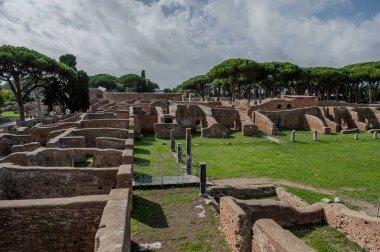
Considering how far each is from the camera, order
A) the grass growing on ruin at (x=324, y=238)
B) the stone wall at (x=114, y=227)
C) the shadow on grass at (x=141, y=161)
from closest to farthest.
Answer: the stone wall at (x=114, y=227), the grass growing on ruin at (x=324, y=238), the shadow on grass at (x=141, y=161)

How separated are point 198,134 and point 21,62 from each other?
21677 mm

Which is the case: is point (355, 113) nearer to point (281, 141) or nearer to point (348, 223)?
point (281, 141)

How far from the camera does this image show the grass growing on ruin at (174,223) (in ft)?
29.2

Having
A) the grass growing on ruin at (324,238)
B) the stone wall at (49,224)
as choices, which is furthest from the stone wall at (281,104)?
the stone wall at (49,224)

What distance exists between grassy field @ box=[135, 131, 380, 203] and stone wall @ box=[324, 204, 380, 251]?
4.26 m

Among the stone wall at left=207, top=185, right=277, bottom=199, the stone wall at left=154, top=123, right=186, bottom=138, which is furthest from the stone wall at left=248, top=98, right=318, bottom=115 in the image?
the stone wall at left=207, top=185, right=277, bottom=199

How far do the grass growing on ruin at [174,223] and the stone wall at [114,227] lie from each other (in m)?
1.97

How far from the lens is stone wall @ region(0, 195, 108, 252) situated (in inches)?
277

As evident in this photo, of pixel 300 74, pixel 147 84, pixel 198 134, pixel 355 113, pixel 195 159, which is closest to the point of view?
pixel 195 159

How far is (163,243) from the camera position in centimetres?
884

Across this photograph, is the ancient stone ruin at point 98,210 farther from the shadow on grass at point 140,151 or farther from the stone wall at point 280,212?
the shadow on grass at point 140,151

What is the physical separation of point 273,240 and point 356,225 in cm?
433

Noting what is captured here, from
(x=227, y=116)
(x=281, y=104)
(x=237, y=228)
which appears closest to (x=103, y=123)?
(x=227, y=116)

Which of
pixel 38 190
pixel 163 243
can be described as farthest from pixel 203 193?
pixel 38 190
